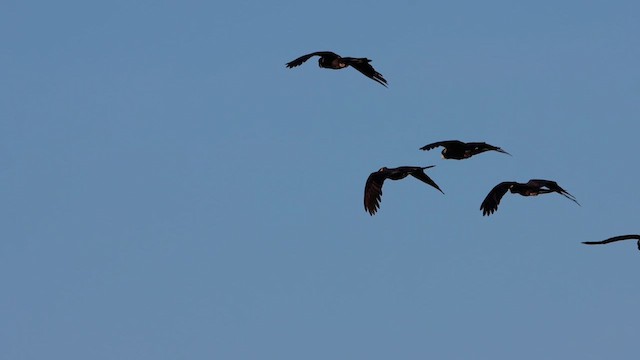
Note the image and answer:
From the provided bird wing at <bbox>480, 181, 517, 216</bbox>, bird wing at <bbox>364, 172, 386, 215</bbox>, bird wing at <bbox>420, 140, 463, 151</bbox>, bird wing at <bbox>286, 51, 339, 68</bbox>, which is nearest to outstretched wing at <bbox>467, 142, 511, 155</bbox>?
bird wing at <bbox>420, 140, 463, 151</bbox>

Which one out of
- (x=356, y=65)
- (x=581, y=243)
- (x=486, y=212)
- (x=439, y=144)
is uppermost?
(x=356, y=65)

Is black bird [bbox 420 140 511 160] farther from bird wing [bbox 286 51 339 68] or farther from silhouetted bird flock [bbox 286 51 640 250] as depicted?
bird wing [bbox 286 51 339 68]

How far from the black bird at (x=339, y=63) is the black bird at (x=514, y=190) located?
4.76m

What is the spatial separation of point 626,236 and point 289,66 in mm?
11414

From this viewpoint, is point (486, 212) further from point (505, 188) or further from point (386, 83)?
point (386, 83)

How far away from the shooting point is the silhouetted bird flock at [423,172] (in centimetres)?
3994

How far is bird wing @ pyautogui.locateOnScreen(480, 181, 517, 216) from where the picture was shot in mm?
40000

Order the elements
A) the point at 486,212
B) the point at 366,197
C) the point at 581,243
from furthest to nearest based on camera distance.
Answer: the point at 366,197, the point at 486,212, the point at 581,243

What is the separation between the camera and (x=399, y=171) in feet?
138

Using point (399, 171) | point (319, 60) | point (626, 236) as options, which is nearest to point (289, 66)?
point (319, 60)

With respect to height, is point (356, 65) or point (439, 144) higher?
point (356, 65)

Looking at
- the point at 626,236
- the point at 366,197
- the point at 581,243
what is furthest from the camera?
the point at 366,197

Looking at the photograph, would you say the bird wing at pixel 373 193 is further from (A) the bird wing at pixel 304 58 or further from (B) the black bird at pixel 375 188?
(A) the bird wing at pixel 304 58

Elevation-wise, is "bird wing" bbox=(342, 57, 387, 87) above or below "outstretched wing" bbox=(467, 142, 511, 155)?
above
